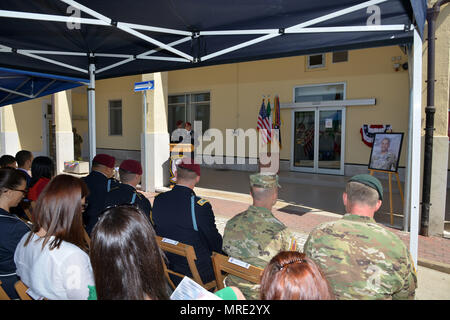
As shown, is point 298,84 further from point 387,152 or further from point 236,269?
point 236,269

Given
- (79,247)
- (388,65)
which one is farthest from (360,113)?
(79,247)

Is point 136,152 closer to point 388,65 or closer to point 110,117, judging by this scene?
point 110,117

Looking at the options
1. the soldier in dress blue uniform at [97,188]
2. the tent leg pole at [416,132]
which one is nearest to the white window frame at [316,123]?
the tent leg pole at [416,132]

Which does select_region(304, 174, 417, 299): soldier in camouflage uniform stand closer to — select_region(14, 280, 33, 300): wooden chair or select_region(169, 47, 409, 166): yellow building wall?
select_region(14, 280, 33, 300): wooden chair

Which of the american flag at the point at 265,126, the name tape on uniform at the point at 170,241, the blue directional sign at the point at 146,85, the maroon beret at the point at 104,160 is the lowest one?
the name tape on uniform at the point at 170,241

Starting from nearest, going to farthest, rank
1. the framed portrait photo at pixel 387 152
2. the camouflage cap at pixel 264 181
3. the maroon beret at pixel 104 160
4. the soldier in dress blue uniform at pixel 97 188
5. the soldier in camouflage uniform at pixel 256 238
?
1. the soldier in camouflage uniform at pixel 256 238
2. the camouflage cap at pixel 264 181
3. the soldier in dress blue uniform at pixel 97 188
4. the maroon beret at pixel 104 160
5. the framed portrait photo at pixel 387 152

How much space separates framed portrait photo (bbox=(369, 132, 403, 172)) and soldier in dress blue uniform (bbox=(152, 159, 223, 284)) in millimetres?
4496

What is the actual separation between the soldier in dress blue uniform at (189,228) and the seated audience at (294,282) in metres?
1.38

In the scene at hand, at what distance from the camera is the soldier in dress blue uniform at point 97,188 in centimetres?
336

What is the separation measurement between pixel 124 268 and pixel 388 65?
1034 cm

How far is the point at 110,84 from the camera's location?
52.3ft

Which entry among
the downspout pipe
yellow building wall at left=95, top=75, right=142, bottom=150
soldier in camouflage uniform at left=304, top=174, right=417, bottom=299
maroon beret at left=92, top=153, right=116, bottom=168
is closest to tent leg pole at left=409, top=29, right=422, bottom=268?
soldier in camouflage uniform at left=304, top=174, right=417, bottom=299

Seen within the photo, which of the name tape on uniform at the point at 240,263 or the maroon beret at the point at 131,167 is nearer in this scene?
the name tape on uniform at the point at 240,263

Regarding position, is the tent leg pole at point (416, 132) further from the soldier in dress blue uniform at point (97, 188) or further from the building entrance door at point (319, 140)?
the building entrance door at point (319, 140)
